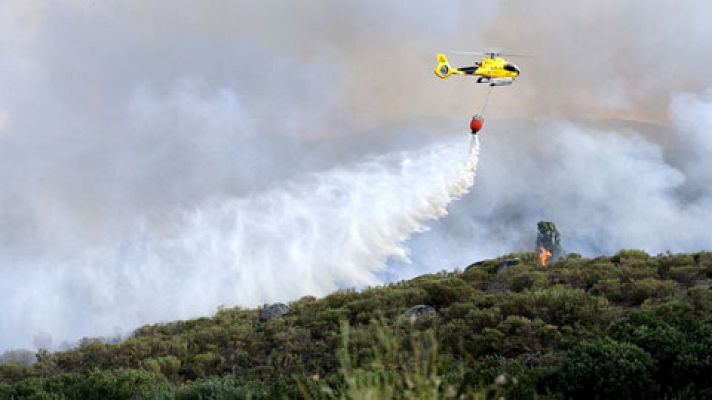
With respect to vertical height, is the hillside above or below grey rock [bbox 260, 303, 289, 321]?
below

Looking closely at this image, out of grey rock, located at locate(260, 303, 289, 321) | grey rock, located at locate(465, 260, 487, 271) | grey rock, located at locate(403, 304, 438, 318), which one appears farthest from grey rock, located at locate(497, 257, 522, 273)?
grey rock, located at locate(260, 303, 289, 321)

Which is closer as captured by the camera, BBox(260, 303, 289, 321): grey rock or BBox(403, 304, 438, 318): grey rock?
BBox(403, 304, 438, 318): grey rock

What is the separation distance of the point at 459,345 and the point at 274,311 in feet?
48.0

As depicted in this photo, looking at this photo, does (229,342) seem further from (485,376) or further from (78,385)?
(485,376)

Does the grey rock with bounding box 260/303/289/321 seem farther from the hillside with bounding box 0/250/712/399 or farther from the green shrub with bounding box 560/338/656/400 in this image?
the green shrub with bounding box 560/338/656/400

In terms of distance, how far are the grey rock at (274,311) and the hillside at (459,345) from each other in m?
0.36

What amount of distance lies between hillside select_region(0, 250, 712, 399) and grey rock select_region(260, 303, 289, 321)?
365mm

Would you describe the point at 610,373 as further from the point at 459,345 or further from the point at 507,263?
the point at 507,263

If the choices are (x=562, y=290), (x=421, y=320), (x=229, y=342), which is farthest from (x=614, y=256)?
(x=229, y=342)

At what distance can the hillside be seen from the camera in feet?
44.8

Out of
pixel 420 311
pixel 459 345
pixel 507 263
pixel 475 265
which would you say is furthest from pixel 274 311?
pixel 459 345

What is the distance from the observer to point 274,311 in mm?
32219

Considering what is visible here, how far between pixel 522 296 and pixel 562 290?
1.38 m

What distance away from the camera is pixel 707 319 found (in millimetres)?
16828
